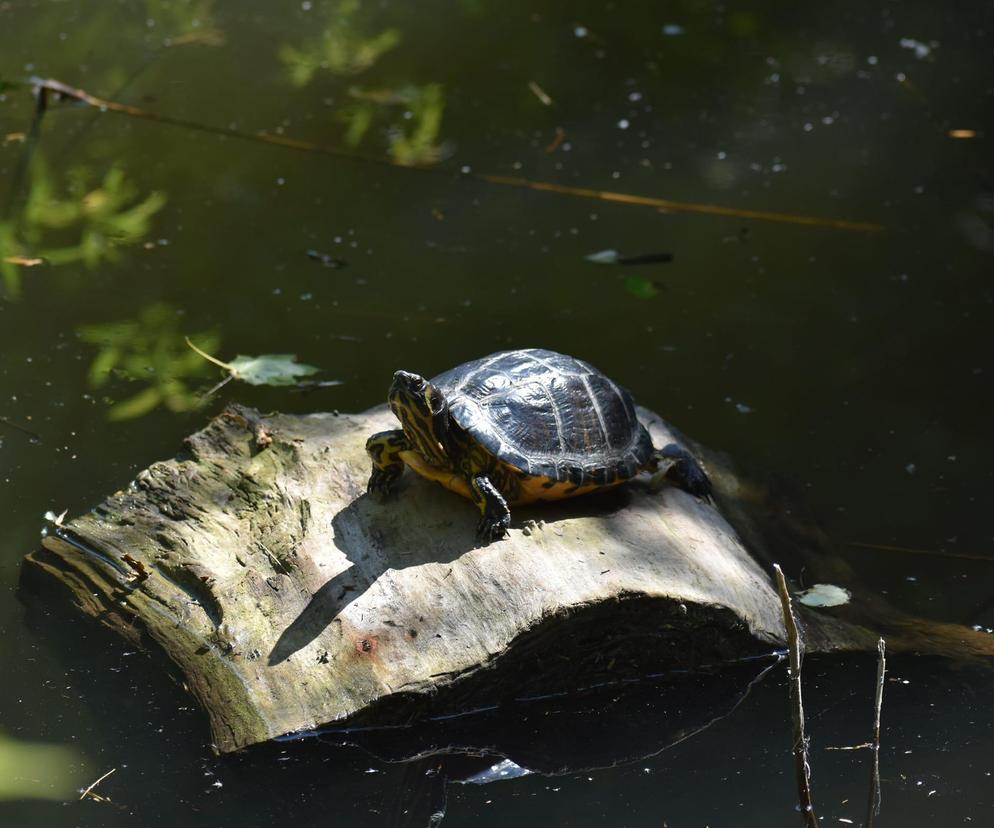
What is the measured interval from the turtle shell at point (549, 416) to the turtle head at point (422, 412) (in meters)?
0.06

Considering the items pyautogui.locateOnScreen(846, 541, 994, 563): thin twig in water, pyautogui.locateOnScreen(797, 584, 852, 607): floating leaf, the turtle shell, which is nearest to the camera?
the turtle shell

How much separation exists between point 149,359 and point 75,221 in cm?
132

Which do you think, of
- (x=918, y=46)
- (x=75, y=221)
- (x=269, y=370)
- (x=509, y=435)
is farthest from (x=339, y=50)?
(x=509, y=435)

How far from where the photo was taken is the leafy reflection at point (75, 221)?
17.8ft

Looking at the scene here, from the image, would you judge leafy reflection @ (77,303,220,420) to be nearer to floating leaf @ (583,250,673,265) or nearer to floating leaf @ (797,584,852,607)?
floating leaf @ (583,250,673,265)

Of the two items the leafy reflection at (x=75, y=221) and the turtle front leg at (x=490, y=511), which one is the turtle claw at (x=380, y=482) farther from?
the leafy reflection at (x=75, y=221)

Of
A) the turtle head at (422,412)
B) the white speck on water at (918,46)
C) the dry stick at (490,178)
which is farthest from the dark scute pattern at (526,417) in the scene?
the white speck on water at (918,46)

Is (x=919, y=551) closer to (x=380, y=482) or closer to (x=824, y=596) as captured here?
(x=824, y=596)

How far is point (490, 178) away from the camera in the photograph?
20.5 feet

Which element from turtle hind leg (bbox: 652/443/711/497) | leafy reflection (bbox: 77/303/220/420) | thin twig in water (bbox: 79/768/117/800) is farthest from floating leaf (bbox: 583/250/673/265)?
thin twig in water (bbox: 79/768/117/800)

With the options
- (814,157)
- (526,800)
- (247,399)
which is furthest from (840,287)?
(526,800)

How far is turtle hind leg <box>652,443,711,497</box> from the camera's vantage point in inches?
148

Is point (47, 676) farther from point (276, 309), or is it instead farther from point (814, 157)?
point (814, 157)

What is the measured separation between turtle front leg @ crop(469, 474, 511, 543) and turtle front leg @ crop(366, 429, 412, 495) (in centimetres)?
25
